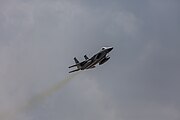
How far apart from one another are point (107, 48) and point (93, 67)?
1285cm

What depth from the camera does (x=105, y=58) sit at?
7013 inches

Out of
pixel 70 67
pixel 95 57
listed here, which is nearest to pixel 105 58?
pixel 95 57

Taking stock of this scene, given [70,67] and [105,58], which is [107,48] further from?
[70,67]

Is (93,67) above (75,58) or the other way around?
the other way around

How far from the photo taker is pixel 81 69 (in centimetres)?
17712

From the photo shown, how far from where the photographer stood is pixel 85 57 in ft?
597

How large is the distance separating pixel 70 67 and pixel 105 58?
16.1m

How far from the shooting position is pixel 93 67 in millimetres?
175500

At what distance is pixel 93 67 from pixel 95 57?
200 inches

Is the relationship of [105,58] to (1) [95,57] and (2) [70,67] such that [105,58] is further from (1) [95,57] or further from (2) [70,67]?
(2) [70,67]

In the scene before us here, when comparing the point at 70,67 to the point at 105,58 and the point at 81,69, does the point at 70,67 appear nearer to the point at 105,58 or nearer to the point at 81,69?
the point at 81,69

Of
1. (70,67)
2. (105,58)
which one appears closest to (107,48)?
(105,58)

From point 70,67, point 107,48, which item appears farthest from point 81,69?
point 107,48

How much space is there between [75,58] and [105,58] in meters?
16.1
